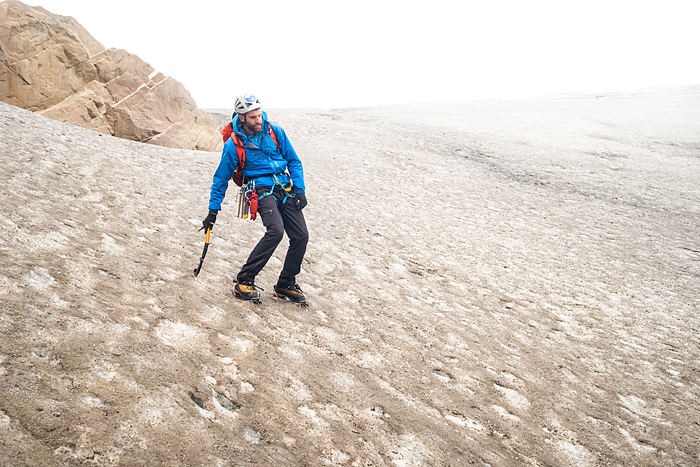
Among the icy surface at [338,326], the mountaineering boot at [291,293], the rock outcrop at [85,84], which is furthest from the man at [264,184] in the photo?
the rock outcrop at [85,84]

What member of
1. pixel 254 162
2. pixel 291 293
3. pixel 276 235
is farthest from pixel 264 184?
pixel 291 293

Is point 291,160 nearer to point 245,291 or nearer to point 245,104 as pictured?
point 245,104

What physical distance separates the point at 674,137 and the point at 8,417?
2427 cm

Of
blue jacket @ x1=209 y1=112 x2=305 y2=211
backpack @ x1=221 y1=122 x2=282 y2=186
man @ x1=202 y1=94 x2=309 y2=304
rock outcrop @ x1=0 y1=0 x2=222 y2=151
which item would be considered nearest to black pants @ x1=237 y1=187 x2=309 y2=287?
man @ x1=202 y1=94 x2=309 y2=304

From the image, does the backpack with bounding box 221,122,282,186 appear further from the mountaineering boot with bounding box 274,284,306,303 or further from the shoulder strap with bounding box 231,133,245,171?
the mountaineering boot with bounding box 274,284,306,303

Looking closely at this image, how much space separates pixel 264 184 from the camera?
17.2ft

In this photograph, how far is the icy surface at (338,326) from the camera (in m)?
3.13

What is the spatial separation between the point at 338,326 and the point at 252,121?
2832mm

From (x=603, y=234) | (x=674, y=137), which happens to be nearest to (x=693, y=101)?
(x=674, y=137)

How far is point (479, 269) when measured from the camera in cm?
815

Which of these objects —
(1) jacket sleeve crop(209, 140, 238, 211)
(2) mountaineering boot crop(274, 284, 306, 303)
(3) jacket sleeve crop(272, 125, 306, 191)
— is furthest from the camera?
(2) mountaineering boot crop(274, 284, 306, 303)

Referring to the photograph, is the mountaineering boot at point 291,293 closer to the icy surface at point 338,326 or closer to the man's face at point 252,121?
the icy surface at point 338,326

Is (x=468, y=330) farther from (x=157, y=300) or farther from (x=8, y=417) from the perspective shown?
(x=8, y=417)

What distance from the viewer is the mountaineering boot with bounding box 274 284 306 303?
5.62 meters
